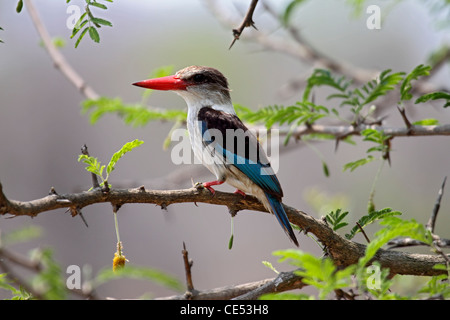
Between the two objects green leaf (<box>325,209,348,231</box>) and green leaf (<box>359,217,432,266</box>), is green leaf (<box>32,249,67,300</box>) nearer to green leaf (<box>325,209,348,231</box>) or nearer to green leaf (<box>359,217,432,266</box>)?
green leaf (<box>359,217,432,266</box>)

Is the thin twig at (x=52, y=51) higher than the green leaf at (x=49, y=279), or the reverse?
the thin twig at (x=52, y=51)

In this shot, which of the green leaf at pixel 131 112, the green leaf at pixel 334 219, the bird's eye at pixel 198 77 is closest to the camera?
the green leaf at pixel 334 219

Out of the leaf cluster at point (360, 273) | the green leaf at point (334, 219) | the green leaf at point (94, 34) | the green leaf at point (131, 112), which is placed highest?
the green leaf at point (131, 112)

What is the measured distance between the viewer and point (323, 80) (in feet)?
10.9

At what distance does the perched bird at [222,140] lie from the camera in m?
3.05

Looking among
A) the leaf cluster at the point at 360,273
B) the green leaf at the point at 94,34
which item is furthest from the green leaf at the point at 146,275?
the green leaf at the point at 94,34

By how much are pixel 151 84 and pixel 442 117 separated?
23.4 feet

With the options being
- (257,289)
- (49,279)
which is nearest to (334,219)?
(257,289)

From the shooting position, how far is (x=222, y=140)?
335 cm

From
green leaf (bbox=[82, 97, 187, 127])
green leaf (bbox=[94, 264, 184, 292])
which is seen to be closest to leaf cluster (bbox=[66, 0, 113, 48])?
green leaf (bbox=[94, 264, 184, 292])

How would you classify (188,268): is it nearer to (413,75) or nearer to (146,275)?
(146,275)

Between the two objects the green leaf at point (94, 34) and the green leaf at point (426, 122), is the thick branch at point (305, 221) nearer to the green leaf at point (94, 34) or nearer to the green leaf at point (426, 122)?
the green leaf at point (94, 34)

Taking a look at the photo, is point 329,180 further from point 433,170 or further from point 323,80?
point 323,80
